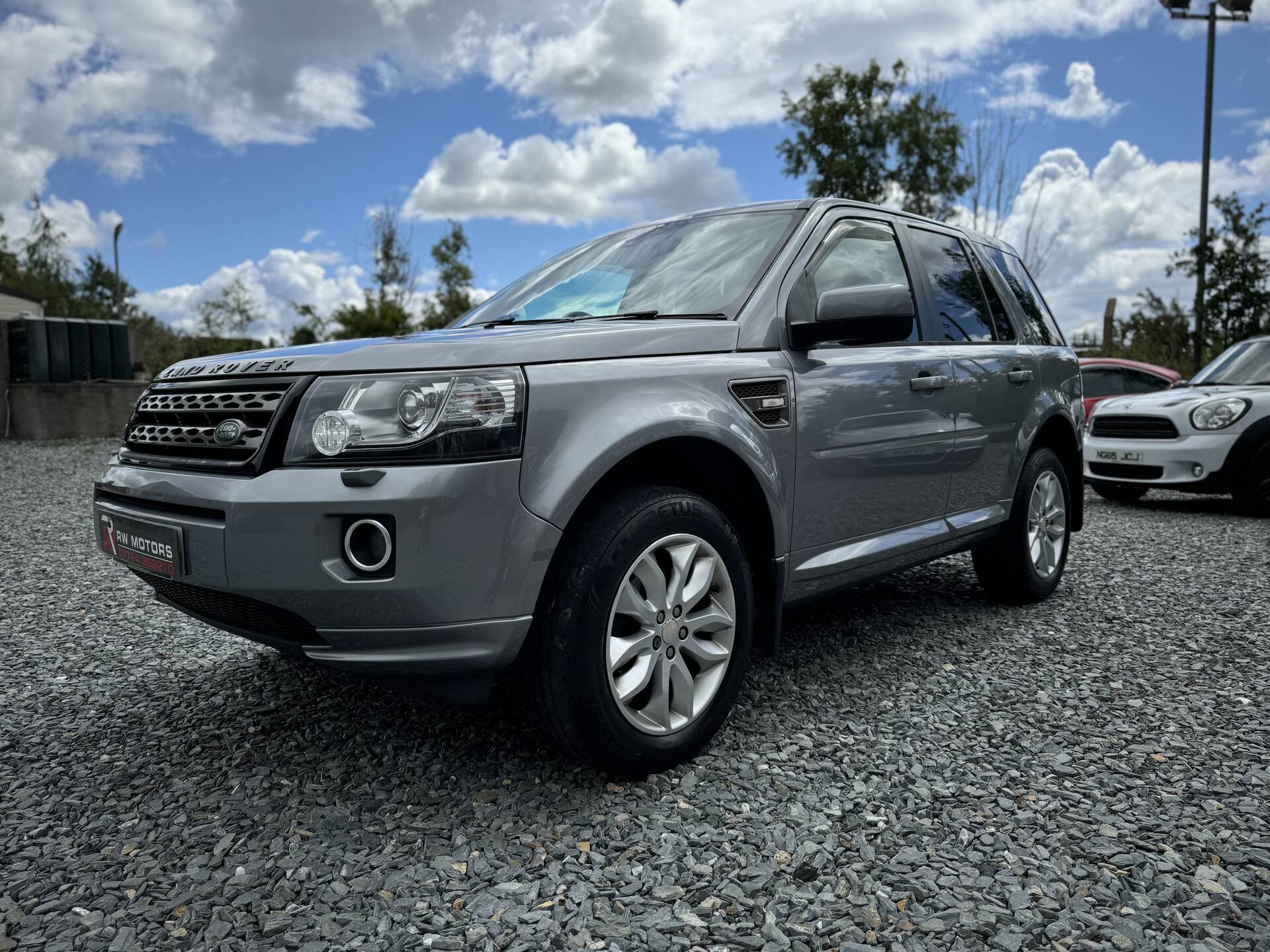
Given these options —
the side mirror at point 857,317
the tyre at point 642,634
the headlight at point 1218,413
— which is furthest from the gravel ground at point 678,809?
the headlight at point 1218,413

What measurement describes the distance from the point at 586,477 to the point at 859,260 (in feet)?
5.93

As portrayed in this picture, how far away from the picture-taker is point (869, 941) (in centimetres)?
195

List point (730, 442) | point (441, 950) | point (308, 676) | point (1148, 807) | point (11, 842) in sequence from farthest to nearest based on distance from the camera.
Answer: point (308, 676)
point (730, 442)
point (1148, 807)
point (11, 842)
point (441, 950)

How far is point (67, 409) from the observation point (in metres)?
13.8

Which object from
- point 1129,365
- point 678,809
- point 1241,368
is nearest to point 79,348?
point 678,809

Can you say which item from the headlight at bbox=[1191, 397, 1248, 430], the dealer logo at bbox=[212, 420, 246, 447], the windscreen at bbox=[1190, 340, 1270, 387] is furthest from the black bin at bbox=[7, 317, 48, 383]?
the windscreen at bbox=[1190, 340, 1270, 387]

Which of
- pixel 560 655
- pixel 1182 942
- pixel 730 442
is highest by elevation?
pixel 730 442

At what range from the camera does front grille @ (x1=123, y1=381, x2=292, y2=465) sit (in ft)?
7.73

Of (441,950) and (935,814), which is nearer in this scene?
(441,950)

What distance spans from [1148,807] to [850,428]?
1.43 m

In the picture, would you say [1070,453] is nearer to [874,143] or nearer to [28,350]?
[28,350]

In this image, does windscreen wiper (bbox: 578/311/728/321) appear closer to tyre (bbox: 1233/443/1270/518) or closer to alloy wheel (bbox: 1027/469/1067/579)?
alloy wheel (bbox: 1027/469/1067/579)

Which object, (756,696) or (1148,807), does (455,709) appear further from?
(1148,807)

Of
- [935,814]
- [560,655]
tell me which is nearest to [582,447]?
[560,655]
